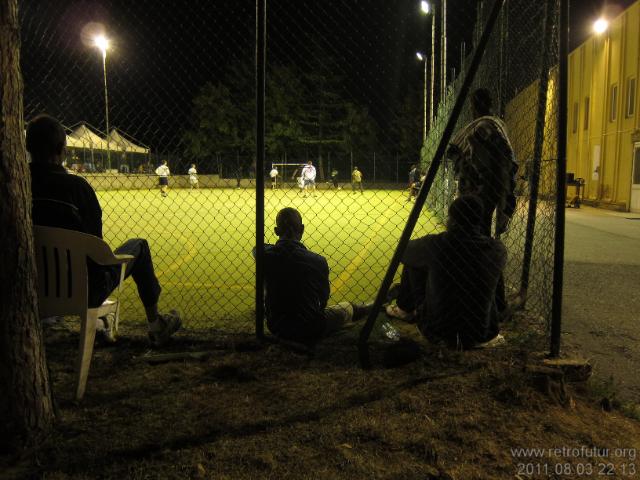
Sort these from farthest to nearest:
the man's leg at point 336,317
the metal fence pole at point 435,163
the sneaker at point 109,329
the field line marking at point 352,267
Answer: the field line marking at point 352,267, the man's leg at point 336,317, the sneaker at point 109,329, the metal fence pole at point 435,163

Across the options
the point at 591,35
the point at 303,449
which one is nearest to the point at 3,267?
the point at 303,449

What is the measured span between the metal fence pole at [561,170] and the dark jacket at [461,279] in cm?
43

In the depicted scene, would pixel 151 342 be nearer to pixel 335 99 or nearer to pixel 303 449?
pixel 303 449

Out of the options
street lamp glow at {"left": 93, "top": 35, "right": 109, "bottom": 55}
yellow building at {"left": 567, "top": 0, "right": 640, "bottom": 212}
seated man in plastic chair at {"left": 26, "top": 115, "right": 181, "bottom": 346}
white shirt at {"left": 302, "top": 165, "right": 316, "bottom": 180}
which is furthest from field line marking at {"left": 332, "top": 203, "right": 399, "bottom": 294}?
white shirt at {"left": 302, "top": 165, "right": 316, "bottom": 180}

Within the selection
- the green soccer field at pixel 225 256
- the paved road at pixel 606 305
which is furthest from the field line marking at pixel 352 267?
the paved road at pixel 606 305

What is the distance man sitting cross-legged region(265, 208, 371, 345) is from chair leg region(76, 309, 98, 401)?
4.40 ft

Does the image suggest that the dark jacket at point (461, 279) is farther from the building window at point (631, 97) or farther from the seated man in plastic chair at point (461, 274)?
the building window at point (631, 97)

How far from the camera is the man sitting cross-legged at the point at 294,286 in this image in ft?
12.8

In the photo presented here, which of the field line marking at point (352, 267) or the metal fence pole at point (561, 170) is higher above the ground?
the metal fence pole at point (561, 170)

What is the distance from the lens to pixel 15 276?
251 centimetres

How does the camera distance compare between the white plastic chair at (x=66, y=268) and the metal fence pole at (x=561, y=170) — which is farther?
the metal fence pole at (x=561, y=170)

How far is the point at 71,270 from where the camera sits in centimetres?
292

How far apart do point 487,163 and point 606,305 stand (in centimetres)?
257

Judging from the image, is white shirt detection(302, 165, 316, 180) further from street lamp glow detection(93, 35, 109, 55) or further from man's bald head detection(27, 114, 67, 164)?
man's bald head detection(27, 114, 67, 164)
